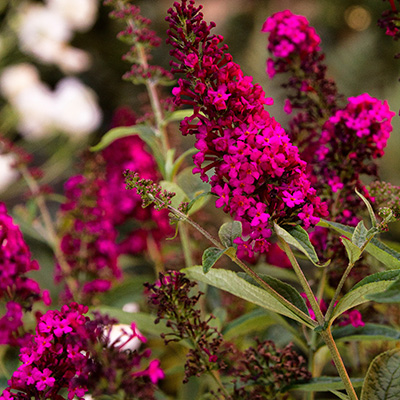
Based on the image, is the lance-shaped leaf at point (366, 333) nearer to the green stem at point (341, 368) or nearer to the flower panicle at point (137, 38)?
the green stem at point (341, 368)

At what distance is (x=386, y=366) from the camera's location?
1.05 ft

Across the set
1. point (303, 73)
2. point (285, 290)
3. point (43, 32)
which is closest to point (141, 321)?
point (285, 290)

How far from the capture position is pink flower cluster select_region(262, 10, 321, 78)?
17.0 inches

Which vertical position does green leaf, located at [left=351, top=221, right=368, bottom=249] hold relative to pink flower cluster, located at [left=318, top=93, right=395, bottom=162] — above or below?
below

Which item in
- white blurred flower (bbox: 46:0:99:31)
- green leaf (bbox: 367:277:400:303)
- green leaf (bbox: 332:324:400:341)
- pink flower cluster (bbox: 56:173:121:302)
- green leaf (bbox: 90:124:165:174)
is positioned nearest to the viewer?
green leaf (bbox: 367:277:400:303)

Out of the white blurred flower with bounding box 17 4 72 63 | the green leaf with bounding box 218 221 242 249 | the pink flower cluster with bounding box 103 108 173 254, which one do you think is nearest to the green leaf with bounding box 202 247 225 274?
the green leaf with bounding box 218 221 242 249

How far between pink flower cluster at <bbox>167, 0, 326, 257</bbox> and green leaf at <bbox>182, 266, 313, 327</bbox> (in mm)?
26

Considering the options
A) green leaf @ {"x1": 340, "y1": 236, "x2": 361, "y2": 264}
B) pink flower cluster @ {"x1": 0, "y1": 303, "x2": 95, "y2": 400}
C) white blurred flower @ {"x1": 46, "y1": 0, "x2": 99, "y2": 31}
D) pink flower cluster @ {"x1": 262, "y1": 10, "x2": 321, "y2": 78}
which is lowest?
pink flower cluster @ {"x1": 0, "y1": 303, "x2": 95, "y2": 400}

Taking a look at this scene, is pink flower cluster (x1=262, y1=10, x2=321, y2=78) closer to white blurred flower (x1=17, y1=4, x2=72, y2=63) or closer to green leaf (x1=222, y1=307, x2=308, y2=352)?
green leaf (x1=222, y1=307, x2=308, y2=352)

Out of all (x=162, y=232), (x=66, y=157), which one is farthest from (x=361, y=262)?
(x=66, y=157)

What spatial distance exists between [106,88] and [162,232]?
1662 millimetres

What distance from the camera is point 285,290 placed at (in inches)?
13.2

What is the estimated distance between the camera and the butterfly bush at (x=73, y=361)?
28 cm

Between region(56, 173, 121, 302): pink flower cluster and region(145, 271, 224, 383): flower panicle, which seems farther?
region(56, 173, 121, 302): pink flower cluster
